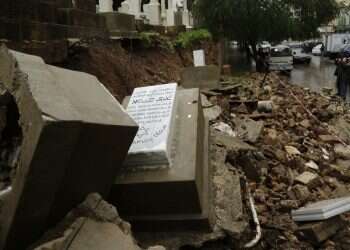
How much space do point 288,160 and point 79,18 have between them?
3985 millimetres

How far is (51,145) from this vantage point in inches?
100

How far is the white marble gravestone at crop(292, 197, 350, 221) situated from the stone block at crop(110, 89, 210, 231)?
96 cm

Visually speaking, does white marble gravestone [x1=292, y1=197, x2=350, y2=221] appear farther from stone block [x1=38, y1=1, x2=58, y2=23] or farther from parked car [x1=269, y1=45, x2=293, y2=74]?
parked car [x1=269, y1=45, x2=293, y2=74]

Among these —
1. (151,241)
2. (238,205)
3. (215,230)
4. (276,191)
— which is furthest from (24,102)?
(276,191)

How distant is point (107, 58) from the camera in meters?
7.91

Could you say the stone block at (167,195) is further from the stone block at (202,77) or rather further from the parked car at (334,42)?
the parked car at (334,42)

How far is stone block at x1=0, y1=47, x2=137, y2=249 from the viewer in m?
2.53

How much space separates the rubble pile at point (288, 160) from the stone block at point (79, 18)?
2.58 m

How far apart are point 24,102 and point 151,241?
170 centimetres

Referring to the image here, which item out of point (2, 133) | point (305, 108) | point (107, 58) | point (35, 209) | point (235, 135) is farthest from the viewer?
point (305, 108)

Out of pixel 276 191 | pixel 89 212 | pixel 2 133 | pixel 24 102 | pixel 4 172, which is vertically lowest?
pixel 276 191

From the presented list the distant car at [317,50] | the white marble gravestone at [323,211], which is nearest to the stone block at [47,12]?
the white marble gravestone at [323,211]

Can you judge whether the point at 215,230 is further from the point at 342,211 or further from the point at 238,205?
the point at 342,211

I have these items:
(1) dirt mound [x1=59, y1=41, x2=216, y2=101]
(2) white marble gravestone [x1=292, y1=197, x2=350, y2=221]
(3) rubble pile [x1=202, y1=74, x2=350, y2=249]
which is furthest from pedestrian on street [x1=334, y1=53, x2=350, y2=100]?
(2) white marble gravestone [x1=292, y1=197, x2=350, y2=221]
